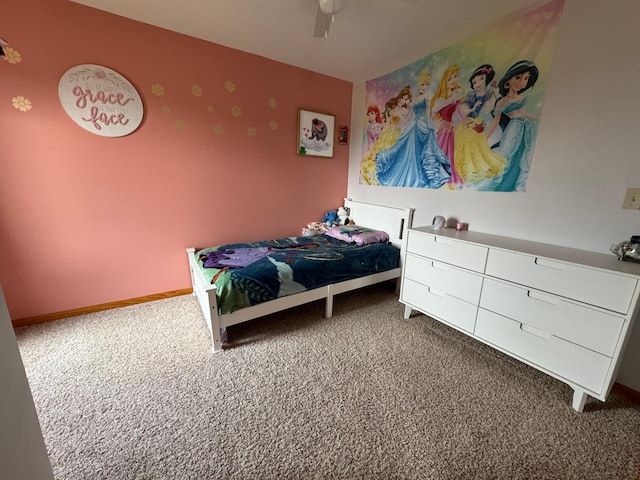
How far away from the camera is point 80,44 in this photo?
1908 mm

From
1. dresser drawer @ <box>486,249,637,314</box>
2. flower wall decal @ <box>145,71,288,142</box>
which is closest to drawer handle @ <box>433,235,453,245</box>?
dresser drawer @ <box>486,249,637,314</box>

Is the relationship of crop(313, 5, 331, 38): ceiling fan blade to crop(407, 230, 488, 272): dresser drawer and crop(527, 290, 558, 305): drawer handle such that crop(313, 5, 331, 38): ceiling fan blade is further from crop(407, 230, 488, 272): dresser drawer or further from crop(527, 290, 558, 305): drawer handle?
crop(527, 290, 558, 305): drawer handle

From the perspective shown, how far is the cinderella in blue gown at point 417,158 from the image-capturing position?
240 cm

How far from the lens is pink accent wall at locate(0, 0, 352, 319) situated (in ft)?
6.10

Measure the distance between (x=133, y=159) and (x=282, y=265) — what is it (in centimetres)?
156

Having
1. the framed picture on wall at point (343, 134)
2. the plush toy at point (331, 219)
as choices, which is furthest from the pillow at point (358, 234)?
the framed picture on wall at point (343, 134)

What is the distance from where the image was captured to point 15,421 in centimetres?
67

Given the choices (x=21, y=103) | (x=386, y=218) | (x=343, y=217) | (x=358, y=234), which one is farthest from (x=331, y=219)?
(x=21, y=103)

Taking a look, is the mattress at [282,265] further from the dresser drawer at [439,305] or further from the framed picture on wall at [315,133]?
the framed picture on wall at [315,133]

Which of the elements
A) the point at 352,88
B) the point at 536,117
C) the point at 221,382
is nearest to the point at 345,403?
the point at 221,382

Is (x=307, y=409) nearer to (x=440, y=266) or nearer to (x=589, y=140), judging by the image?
(x=440, y=266)

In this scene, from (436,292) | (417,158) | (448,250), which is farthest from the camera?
(417,158)

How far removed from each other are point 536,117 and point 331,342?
2.15m

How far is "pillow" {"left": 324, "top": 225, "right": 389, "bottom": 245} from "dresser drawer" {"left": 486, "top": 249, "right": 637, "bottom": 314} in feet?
3.79
